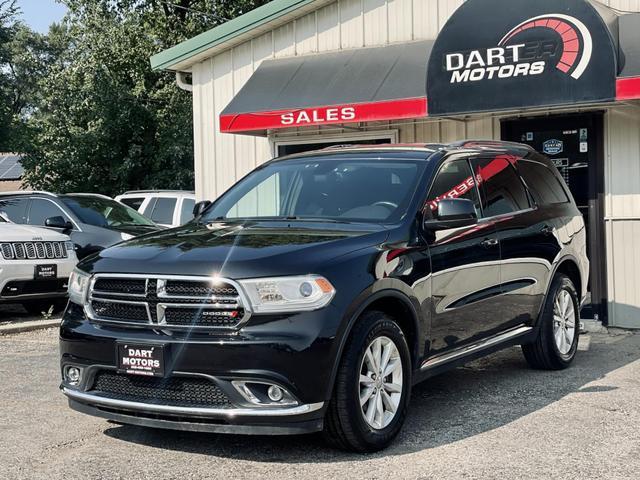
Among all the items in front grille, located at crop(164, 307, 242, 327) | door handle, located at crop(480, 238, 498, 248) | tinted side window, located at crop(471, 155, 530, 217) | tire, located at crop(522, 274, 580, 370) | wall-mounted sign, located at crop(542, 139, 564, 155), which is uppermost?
wall-mounted sign, located at crop(542, 139, 564, 155)

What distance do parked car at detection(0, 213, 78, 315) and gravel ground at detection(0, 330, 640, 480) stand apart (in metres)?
3.75

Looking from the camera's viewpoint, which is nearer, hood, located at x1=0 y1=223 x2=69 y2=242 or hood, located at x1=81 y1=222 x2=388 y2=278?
hood, located at x1=81 y1=222 x2=388 y2=278

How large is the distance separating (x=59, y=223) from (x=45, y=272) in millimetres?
1458

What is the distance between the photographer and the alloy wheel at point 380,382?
16.6ft

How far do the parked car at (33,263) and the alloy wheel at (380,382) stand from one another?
6.81m

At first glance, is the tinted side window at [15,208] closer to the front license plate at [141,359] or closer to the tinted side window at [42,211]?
the tinted side window at [42,211]

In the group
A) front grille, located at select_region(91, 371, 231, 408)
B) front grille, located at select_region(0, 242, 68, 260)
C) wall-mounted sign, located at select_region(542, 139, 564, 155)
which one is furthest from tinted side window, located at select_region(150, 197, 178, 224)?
front grille, located at select_region(91, 371, 231, 408)

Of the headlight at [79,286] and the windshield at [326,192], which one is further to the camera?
the windshield at [326,192]

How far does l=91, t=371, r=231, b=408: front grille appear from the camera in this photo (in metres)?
4.79

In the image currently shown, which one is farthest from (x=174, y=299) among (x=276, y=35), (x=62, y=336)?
(x=276, y=35)

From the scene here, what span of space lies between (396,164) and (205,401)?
2.30m

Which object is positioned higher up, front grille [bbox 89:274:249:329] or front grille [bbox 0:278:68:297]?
front grille [bbox 89:274:249:329]

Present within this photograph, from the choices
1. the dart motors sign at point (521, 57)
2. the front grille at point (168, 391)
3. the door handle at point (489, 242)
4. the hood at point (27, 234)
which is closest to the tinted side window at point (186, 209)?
the hood at point (27, 234)

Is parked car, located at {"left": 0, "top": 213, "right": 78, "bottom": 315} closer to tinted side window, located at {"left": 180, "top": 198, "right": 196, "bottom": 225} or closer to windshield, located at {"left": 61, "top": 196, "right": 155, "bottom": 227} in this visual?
windshield, located at {"left": 61, "top": 196, "right": 155, "bottom": 227}
